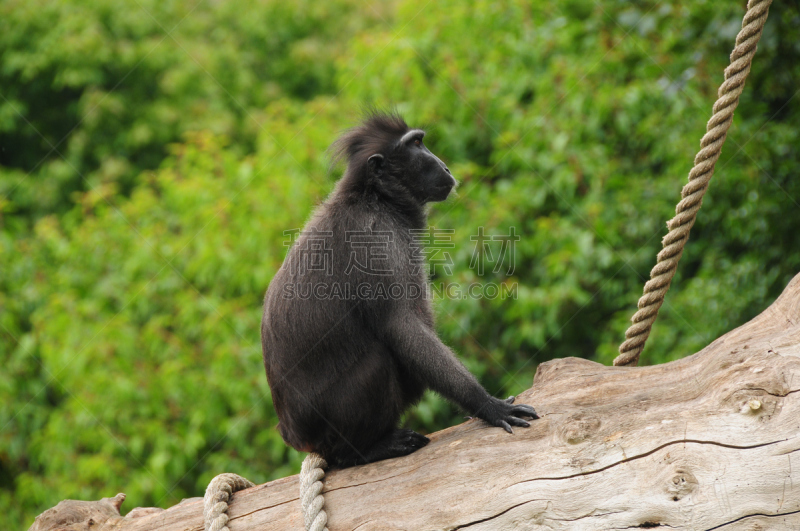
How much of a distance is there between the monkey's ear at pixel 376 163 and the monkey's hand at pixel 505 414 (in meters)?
1.65

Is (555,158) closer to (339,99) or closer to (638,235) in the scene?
(638,235)

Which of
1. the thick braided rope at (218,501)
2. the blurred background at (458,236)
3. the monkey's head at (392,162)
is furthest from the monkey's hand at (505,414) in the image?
the blurred background at (458,236)

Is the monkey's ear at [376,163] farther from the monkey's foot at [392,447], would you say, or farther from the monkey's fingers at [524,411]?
the monkey's fingers at [524,411]

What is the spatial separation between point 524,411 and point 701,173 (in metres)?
1.46

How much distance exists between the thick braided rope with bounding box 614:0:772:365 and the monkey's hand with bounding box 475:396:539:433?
68cm

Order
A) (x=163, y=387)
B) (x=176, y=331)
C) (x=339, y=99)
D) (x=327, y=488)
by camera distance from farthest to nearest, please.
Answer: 1. (x=339, y=99)
2. (x=176, y=331)
3. (x=163, y=387)
4. (x=327, y=488)

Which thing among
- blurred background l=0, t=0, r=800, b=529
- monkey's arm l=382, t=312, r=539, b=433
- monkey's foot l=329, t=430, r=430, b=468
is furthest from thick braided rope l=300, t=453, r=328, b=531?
blurred background l=0, t=0, r=800, b=529

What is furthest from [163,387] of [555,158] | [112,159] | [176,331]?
[112,159]

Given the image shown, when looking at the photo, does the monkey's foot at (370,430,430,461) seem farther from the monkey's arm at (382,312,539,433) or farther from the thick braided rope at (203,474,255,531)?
the thick braided rope at (203,474,255,531)

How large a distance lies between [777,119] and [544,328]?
2.55 metres

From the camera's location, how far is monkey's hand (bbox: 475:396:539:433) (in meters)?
2.99

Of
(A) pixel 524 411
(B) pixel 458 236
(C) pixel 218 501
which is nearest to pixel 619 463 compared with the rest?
(A) pixel 524 411

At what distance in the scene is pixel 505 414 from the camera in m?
3.04

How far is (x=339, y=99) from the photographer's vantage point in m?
8.20
